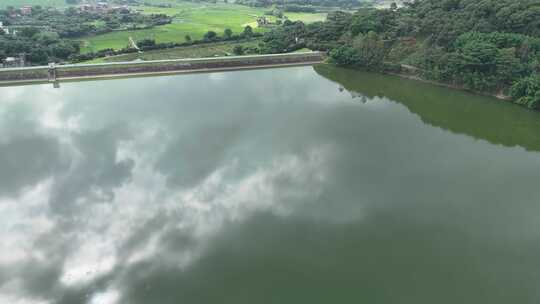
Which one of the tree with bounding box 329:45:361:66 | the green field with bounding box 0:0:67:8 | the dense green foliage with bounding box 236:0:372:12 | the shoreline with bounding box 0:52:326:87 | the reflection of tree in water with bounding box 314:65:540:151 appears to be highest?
the dense green foliage with bounding box 236:0:372:12

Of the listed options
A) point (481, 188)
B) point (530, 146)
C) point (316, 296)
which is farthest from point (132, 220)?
point (530, 146)

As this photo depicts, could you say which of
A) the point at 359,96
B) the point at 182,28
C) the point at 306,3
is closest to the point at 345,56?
the point at 359,96

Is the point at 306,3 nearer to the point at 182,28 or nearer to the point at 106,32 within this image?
the point at 182,28

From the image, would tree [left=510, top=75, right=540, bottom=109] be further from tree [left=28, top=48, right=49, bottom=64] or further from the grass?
tree [left=28, top=48, right=49, bottom=64]

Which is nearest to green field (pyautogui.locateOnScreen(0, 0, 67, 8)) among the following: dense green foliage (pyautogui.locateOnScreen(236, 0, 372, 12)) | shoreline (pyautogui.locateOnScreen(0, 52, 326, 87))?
dense green foliage (pyautogui.locateOnScreen(236, 0, 372, 12))

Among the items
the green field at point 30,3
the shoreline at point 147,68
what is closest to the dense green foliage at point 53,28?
the shoreline at point 147,68

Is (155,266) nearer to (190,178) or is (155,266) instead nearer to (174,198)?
(174,198)
